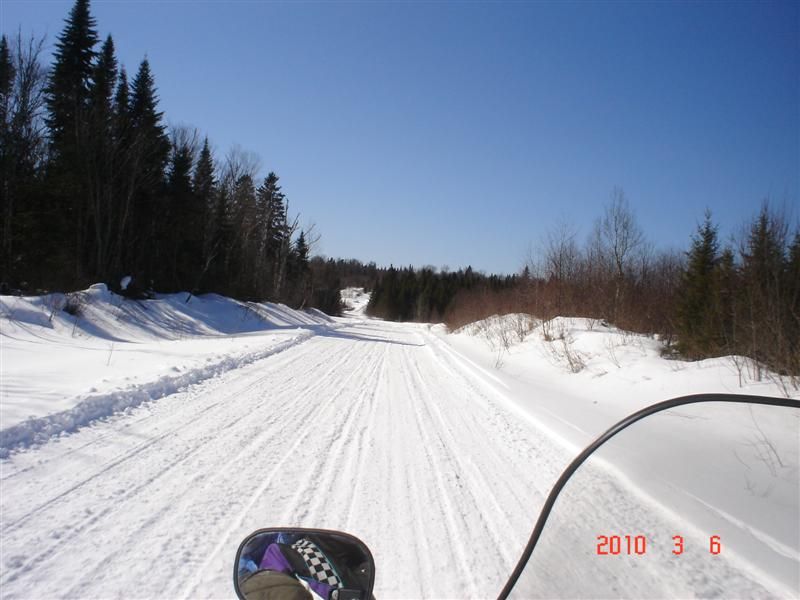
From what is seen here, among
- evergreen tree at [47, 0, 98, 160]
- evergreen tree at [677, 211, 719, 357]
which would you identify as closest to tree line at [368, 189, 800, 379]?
evergreen tree at [677, 211, 719, 357]

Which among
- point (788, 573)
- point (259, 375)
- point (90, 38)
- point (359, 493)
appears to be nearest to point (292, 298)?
point (90, 38)

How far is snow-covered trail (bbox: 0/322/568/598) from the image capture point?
2.73m

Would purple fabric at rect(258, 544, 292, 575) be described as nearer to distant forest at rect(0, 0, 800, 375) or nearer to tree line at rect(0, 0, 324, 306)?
distant forest at rect(0, 0, 800, 375)

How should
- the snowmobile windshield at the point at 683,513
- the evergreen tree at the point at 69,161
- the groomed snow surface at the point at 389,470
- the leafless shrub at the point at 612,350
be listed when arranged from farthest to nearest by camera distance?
1. the evergreen tree at the point at 69,161
2. the leafless shrub at the point at 612,350
3. the groomed snow surface at the point at 389,470
4. the snowmobile windshield at the point at 683,513

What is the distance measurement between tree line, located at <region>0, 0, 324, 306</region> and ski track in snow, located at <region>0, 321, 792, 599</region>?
61.6 ft

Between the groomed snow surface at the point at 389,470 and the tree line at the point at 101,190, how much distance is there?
972 cm

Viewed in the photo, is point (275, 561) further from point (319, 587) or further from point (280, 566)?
point (319, 587)

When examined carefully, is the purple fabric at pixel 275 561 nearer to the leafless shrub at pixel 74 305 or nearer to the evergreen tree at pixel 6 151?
the leafless shrub at pixel 74 305

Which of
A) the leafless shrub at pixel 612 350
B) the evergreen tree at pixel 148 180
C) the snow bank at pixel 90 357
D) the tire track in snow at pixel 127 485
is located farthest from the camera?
the evergreen tree at pixel 148 180

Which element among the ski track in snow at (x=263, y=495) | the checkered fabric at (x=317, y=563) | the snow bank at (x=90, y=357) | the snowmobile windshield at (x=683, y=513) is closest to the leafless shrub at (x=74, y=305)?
the snow bank at (x=90, y=357)

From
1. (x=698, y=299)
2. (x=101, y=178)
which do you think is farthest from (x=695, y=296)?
(x=101, y=178)

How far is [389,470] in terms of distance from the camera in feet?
15.1

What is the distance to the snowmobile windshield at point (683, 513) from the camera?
1.18 m
